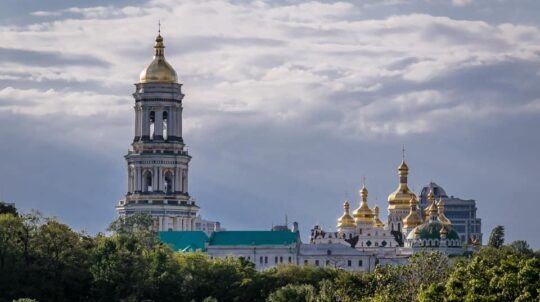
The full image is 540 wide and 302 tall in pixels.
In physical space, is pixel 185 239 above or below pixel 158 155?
below

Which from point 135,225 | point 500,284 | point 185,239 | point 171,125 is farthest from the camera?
point 171,125

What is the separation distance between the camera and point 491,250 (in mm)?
145375

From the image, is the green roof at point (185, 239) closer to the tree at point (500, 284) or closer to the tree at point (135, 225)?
the tree at point (135, 225)

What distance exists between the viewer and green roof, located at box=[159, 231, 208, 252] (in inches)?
7205

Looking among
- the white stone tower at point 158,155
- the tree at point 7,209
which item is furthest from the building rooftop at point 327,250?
the tree at point 7,209

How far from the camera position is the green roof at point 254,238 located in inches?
7579

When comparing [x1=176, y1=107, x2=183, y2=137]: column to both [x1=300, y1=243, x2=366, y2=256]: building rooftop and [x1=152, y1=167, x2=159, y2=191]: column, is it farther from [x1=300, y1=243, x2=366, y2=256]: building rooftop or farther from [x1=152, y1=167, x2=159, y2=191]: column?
[x1=300, y1=243, x2=366, y2=256]: building rooftop

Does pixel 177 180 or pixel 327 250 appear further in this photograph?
pixel 327 250

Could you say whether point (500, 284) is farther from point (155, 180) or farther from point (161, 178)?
point (161, 178)

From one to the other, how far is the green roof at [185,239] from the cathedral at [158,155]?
2158mm

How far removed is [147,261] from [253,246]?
64.9 metres

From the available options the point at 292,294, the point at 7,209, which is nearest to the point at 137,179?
the point at 7,209

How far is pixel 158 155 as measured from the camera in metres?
188

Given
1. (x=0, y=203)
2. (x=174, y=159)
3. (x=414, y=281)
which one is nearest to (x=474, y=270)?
(x=414, y=281)
